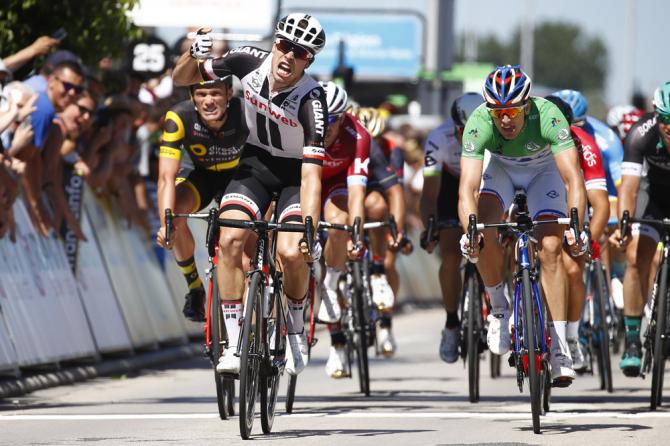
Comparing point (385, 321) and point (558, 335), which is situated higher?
point (558, 335)

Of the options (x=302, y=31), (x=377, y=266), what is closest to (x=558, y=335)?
(x=302, y=31)

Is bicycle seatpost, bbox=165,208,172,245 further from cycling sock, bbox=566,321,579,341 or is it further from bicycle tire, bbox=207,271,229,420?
cycling sock, bbox=566,321,579,341

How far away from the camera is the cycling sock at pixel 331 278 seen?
13.8 m

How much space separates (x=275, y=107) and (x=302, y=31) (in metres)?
0.55

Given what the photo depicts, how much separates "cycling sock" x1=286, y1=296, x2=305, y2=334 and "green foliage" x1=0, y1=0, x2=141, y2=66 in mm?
5579

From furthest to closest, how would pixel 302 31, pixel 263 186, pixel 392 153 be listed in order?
pixel 392 153, pixel 263 186, pixel 302 31

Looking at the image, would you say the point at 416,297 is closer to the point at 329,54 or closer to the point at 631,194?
the point at 631,194

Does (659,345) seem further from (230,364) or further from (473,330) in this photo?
(230,364)

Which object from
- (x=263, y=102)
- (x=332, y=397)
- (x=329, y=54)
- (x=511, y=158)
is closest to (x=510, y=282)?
(x=332, y=397)

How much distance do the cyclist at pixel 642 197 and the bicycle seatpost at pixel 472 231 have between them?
2.41m

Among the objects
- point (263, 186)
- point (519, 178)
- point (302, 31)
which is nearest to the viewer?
point (302, 31)

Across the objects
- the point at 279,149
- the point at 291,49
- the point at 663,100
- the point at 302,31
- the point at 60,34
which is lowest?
the point at 279,149

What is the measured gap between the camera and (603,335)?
46.5ft

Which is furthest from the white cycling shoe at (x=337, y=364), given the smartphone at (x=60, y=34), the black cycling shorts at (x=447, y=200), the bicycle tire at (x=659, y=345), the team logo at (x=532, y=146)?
the smartphone at (x=60, y=34)
